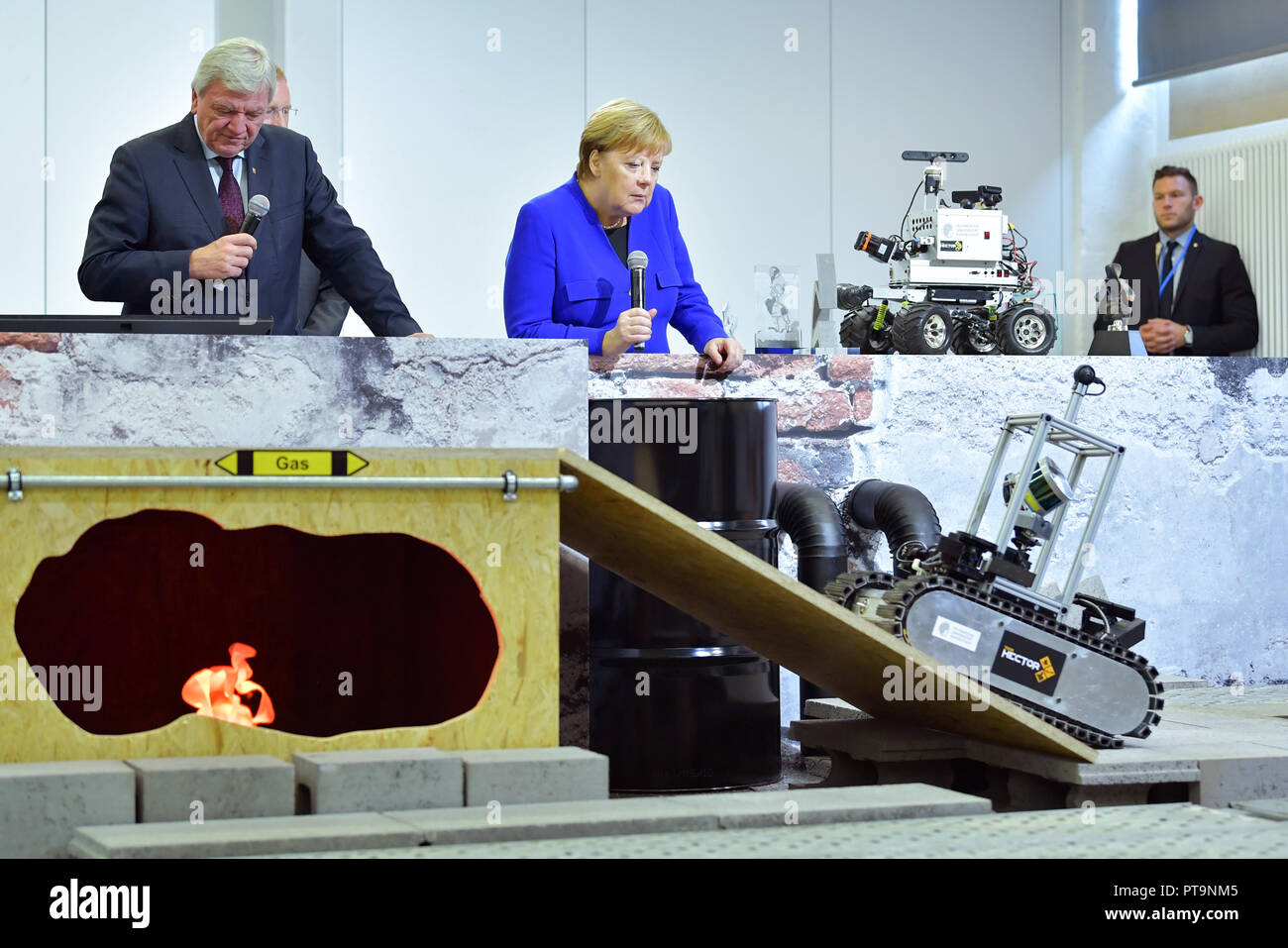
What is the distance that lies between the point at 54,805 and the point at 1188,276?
6.73m

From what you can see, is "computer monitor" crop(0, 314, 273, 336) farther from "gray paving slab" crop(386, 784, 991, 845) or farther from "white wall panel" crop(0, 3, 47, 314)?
"white wall panel" crop(0, 3, 47, 314)

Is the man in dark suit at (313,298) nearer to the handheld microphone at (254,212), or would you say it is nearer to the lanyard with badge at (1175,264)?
the handheld microphone at (254,212)

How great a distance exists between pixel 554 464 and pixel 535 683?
372 millimetres

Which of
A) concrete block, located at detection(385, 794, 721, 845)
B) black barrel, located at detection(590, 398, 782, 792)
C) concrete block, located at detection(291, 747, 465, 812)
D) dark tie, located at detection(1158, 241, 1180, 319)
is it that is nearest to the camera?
concrete block, located at detection(385, 794, 721, 845)

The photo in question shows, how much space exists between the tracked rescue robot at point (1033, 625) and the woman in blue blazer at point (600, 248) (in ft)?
3.29

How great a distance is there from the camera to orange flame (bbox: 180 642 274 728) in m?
2.80

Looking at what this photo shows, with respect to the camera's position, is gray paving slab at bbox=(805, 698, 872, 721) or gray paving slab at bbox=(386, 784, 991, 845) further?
gray paving slab at bbox=(805, 698, 872, 721)

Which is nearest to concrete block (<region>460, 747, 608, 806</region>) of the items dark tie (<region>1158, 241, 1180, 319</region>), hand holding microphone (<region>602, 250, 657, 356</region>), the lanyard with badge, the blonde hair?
hand holding microphone (<region>602, 250, 657, 356</region>)

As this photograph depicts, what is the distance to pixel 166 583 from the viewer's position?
2840mm

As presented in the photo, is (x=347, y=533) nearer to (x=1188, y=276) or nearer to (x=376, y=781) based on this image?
(x=376, y=781)

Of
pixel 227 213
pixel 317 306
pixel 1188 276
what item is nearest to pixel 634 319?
pixel 227 213

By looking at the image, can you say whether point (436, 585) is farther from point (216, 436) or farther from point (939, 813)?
point (939, 813)

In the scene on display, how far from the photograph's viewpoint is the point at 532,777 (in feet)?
8.44

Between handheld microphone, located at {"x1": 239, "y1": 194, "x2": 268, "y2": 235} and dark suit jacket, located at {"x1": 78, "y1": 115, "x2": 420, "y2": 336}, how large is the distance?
0.17 metres
